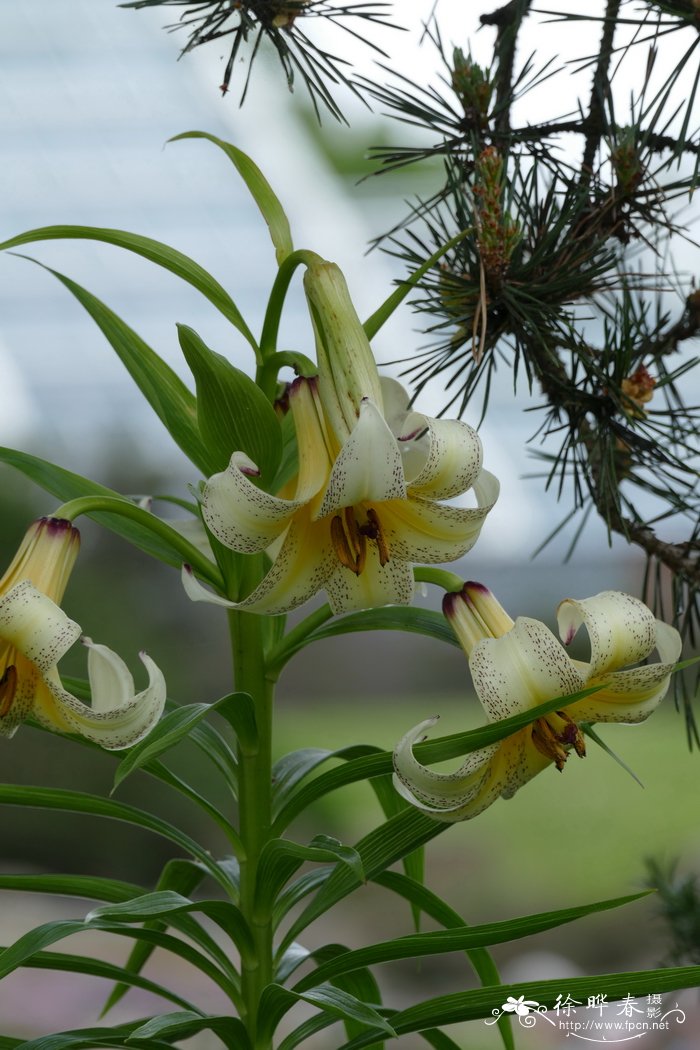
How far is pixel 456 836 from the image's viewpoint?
239cm

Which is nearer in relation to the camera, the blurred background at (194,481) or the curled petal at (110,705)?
the curled petal at (110,705)

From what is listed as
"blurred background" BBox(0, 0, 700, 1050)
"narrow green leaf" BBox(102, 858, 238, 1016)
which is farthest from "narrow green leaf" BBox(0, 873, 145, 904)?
"blurred background" BBox(0, 0, 700, 1050)

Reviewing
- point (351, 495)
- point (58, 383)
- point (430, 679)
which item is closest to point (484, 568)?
point (430, 679)

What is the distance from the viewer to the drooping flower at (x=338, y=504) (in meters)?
0.41

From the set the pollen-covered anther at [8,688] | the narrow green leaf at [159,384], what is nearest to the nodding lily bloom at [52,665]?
the pollen-covered anther at [8,688]

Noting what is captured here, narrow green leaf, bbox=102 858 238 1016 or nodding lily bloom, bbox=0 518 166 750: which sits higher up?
nodding lily bloom, bbox=0 518 166 750

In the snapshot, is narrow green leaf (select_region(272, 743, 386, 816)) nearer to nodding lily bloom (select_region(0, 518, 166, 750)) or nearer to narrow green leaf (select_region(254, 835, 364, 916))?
narrow green leaf (select_region(254, 835, 364, 916))

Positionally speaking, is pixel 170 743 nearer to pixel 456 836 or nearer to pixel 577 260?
pixel 577 260

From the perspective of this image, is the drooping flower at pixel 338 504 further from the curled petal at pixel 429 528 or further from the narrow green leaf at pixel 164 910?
the narrow green leaf at pixel 164 910

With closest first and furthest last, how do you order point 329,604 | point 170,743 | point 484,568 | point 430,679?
1. point 170,743
2. point 329,604
3. point 430,679
4. point 484,568

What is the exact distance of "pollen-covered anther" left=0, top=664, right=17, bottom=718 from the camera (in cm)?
42

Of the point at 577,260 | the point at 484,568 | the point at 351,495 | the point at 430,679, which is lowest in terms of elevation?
the point at 351,495

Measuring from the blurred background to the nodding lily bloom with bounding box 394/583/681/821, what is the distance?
69 cm

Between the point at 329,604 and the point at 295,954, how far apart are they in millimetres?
226
